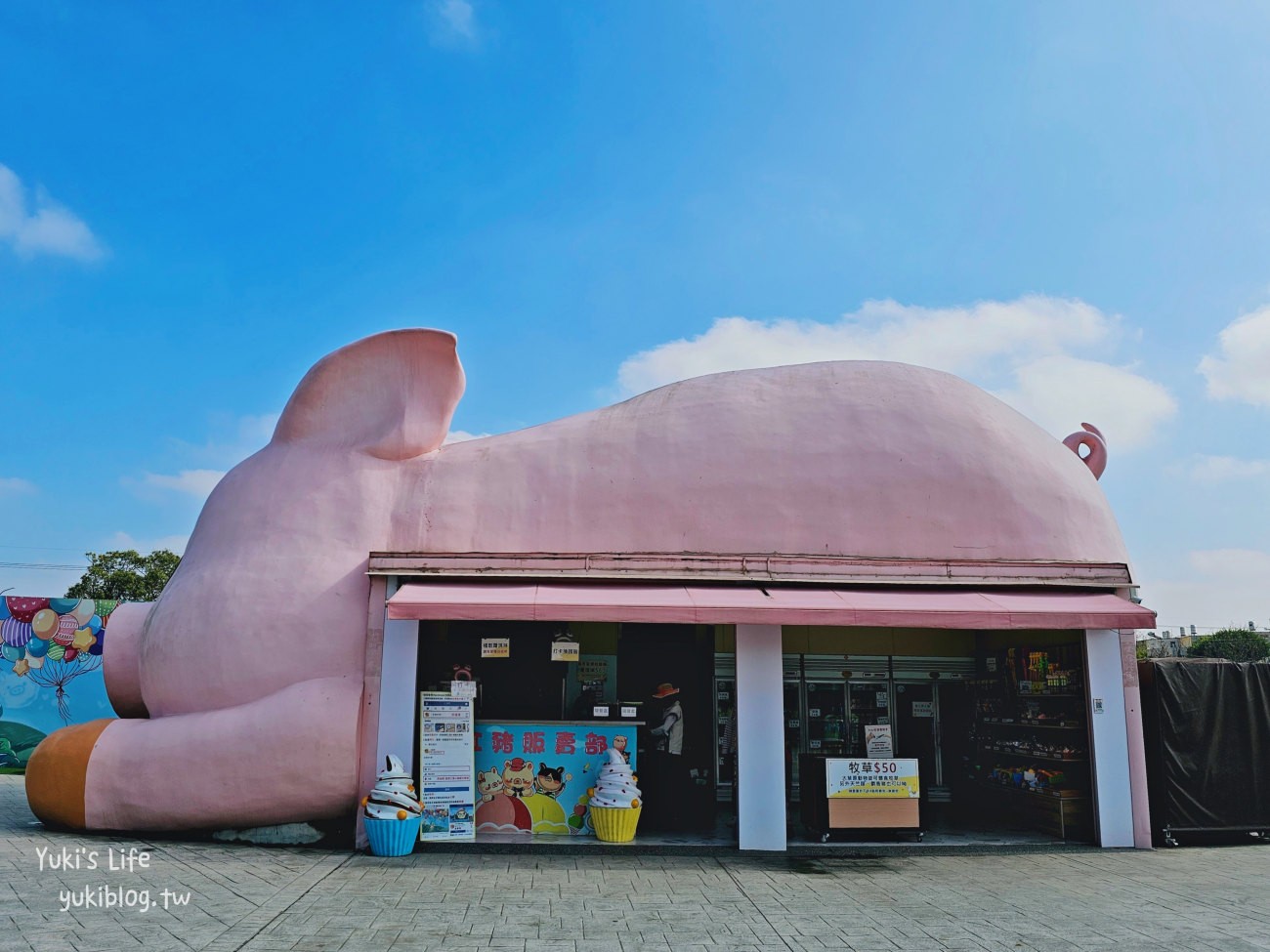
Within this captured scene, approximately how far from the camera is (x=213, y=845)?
873 centimetres

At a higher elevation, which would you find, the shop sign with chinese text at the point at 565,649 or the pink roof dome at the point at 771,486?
the pink roof dome at the point at 771,486

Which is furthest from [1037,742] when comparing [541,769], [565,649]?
[541,769]

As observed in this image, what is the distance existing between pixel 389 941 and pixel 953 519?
6.82 meters

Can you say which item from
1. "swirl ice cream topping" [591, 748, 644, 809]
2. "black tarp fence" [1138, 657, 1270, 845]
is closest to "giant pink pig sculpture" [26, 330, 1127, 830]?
"black tarp fence" [1138, 657, 1270, 845]

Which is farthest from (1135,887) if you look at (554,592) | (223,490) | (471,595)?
(223,490)

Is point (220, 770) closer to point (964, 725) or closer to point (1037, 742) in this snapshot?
point (1037, 742)

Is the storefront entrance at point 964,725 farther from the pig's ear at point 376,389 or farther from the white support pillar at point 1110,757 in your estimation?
the pig's ear at point 376,389

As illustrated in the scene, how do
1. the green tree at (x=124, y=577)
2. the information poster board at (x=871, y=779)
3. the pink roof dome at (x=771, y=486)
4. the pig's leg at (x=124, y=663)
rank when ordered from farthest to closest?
the green tree at (x=124, y=577), the pig's leg at (x=124, y=663), the pink roof dome at (x=771, y=486), the information poster board at (x=871, y=779)

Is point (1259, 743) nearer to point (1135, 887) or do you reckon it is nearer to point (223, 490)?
point (1135, 887)

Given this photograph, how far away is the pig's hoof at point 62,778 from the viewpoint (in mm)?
8875

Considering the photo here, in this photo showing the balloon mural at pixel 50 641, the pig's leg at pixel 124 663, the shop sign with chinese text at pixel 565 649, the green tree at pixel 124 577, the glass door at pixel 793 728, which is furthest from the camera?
the green tree at pixel 124 577

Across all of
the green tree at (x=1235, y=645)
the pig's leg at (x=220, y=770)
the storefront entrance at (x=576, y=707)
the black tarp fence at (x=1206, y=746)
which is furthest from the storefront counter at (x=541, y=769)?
the green tree at (x=1235, y=645)

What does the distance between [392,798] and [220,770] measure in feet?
5.34

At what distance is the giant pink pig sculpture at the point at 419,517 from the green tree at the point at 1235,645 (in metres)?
41.0
